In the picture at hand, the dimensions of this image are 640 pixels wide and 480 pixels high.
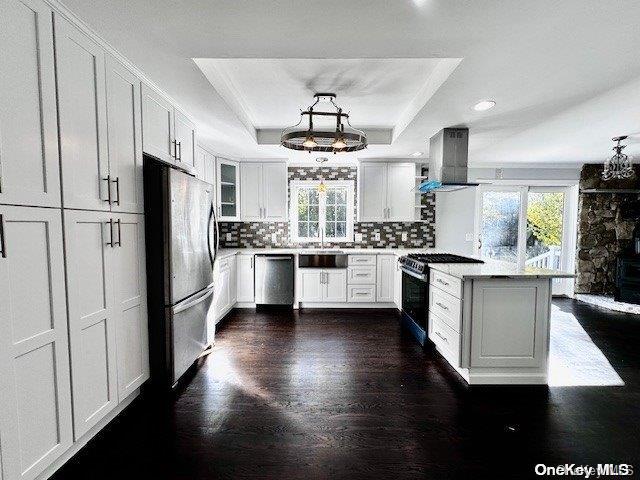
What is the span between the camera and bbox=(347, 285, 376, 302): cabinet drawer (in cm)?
438

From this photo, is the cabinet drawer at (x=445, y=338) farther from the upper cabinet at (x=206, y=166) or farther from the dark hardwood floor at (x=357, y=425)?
the upper cabinet at (x=206, y=166)

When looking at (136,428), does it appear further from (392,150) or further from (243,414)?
(392,150)

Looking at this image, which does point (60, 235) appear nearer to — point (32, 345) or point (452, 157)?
point (32, 345)

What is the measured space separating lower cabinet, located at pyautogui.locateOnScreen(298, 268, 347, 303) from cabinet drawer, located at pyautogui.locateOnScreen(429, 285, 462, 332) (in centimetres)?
166

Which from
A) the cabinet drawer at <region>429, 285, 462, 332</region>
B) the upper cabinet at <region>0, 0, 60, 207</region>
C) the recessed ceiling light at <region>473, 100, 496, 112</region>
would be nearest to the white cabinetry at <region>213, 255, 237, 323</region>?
the upper cabinet at <region>0, 0, 60, 207</region>

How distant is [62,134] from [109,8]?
0.64 m

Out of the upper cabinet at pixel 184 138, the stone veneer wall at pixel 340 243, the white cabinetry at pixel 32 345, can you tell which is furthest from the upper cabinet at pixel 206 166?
the white cabinetry at pixel 32 345

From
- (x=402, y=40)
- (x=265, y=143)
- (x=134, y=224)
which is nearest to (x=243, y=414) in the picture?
(x=134, y=224)

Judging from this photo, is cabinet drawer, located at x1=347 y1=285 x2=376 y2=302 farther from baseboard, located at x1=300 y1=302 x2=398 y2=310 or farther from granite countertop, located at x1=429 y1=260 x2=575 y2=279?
granite countertop, located at x1=429 y1=260 x2=575 y2=279

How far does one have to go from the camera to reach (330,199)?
195 inches

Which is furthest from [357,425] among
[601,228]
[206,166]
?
[601,228]

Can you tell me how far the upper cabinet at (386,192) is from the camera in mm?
4570

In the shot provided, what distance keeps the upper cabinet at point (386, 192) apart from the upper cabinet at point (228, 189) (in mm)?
1885

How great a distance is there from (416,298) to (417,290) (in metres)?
0.09
